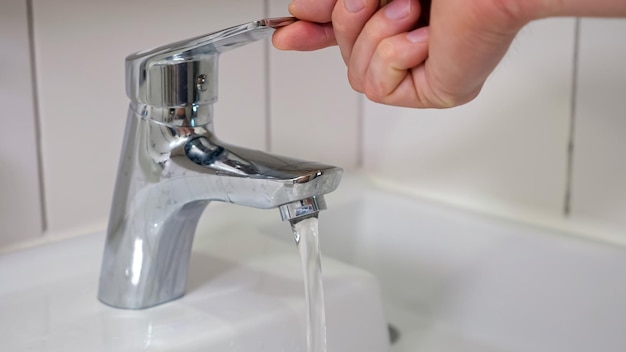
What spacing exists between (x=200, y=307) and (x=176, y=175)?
0.30 ft

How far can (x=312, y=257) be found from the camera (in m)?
0.42

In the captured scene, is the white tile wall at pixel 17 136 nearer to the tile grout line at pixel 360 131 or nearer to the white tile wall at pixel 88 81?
the white tile wall at pixel 88 81

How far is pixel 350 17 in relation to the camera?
0.39 meters

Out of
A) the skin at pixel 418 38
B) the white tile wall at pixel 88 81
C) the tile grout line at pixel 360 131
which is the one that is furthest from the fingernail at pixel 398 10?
the tile grout line at pixel 360 131

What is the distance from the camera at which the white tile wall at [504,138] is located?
60cm

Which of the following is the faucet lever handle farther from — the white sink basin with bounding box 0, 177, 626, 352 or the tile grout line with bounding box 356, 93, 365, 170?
the tile grout line with bounding box 356, 93, 365, 170

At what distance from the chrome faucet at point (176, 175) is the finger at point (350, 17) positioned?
0.03 meters

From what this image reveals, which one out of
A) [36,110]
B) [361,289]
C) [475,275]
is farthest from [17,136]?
[475,275]

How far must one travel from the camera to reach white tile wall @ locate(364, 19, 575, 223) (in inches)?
23.7

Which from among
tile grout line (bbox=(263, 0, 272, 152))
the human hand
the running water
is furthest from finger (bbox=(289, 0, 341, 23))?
tile grout line (bbox=(263, 0, 272, 152))

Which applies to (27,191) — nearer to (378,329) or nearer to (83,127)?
(83,127)

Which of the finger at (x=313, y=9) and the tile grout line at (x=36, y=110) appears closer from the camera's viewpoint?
the finger at (x=313, y=9)

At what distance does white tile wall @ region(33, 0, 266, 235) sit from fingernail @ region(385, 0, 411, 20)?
24 cm

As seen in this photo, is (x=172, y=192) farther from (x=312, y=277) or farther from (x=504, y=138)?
(x=504, y=138)
